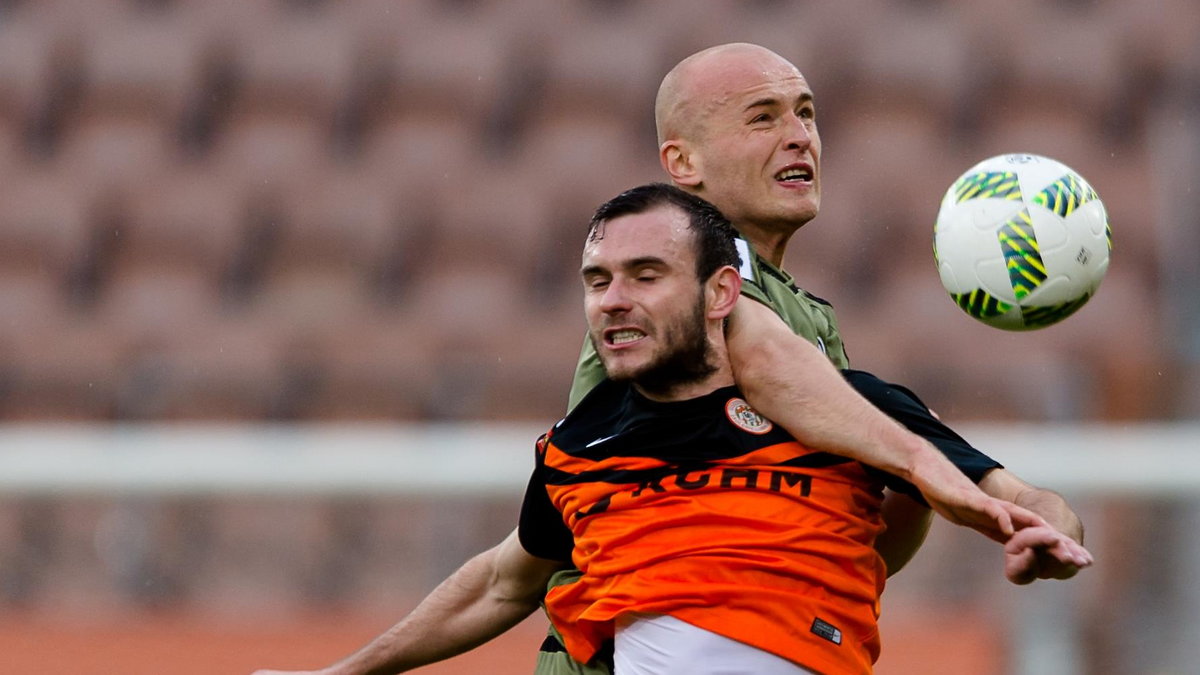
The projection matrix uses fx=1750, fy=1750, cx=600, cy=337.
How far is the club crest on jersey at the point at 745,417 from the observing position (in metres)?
3.33

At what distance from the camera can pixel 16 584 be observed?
743 centimetres

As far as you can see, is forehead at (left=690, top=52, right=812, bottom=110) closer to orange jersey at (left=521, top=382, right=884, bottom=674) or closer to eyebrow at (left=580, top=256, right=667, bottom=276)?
eyebrow at (left=580, top=256, right=667, bottom=276)

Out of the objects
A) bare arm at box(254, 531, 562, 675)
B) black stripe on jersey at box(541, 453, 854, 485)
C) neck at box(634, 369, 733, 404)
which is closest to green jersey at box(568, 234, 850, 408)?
neck at box(634, 369, 733, 404)

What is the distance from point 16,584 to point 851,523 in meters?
5.10

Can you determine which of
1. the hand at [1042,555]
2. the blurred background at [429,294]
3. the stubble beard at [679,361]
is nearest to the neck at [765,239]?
the stubble beard at [679,361]

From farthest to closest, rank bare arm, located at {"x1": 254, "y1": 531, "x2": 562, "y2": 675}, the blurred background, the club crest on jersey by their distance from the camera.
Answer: the blurred background → bare arm, located at {"x1": 254, "y1": 531, "x2": 562, "y2": 675} → the club crest on jersey

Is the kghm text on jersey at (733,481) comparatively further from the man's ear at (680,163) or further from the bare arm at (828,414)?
the man's ear at (680,163)

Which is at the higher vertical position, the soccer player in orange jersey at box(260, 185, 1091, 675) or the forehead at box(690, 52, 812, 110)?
the forehead at box(690, 52, 812, 110)

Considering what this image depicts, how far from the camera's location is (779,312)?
12.1ft

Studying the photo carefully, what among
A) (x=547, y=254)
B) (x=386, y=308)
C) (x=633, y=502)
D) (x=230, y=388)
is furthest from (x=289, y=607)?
(x=633, y=502)

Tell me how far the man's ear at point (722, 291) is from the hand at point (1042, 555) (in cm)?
73

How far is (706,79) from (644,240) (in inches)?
28.7

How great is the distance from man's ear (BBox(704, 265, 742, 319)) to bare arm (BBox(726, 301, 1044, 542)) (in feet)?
0.16

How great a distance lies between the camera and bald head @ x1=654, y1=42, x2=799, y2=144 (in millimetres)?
3932
